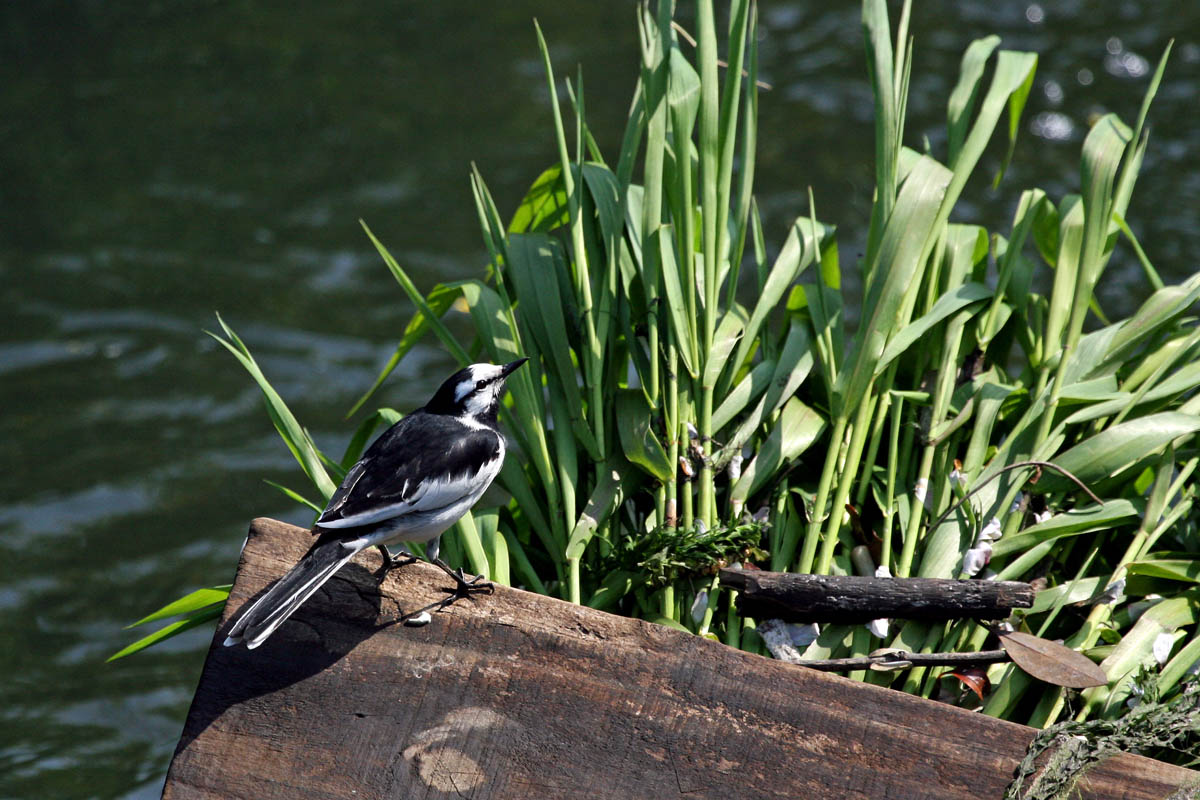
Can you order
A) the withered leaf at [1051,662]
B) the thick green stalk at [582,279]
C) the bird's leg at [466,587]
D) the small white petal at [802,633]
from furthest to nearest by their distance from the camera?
the thick green stalk at [582,279], the small white petal at [802,633], the bird's leg at [466,587], the withered leaf at [1051,662]

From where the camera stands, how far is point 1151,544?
2326 millimetres

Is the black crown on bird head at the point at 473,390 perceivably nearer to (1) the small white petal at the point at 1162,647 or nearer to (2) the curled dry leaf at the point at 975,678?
(2) the curled dry leaf at the point at 975,678

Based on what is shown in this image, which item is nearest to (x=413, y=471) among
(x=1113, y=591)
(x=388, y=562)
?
(x=388, y=562)

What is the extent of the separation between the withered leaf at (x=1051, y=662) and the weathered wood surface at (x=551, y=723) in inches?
7.2

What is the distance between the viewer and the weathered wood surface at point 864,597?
2123 millimetres

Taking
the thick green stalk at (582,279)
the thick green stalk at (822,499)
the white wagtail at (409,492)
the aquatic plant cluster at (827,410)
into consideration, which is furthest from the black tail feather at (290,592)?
the thick green stalk at (822,499)

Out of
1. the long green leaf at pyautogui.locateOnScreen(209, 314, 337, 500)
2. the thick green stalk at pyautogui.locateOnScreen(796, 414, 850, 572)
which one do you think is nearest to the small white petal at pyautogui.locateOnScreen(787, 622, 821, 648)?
the thick green stalk at pyautogui.locateOnScreen(796, 414, 850, 572)

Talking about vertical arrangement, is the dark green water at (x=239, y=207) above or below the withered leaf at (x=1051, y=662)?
below

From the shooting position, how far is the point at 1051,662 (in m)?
2.06

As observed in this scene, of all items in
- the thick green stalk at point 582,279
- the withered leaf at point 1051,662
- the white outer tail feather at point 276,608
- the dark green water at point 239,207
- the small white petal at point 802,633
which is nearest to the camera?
the white outer tail feather at point 276,608

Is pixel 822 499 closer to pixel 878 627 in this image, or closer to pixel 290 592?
pixel 878 627

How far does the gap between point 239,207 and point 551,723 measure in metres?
4.85

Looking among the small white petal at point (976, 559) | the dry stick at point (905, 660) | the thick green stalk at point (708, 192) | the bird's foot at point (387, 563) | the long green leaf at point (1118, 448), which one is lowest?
the dry stick at point (905, 660)

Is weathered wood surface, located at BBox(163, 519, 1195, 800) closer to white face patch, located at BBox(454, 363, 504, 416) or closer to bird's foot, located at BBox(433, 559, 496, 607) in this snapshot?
bird's foot, located at BBox(433, 559, 496, 607)
